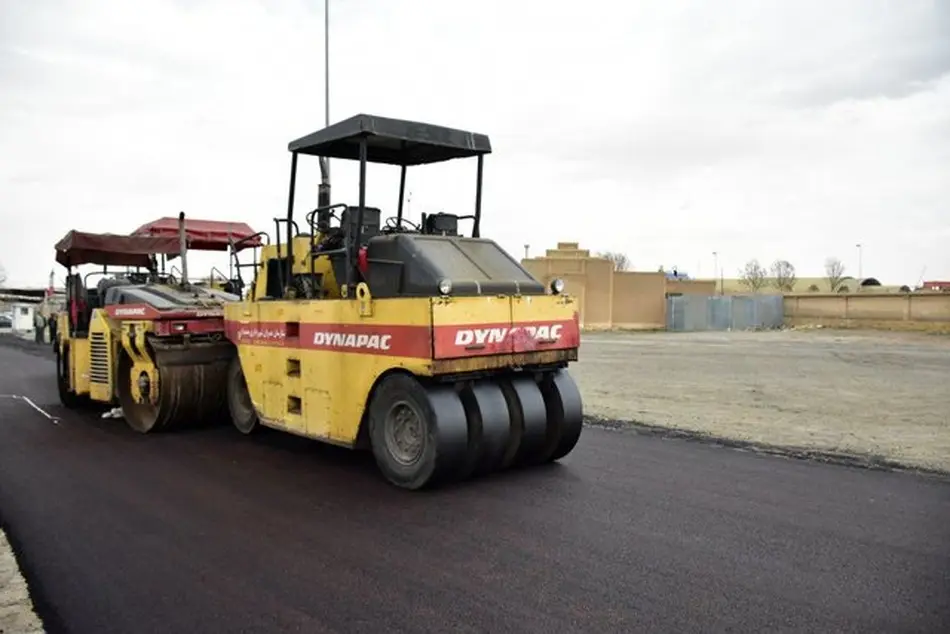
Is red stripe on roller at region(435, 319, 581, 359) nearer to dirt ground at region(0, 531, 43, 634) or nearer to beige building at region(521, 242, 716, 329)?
dirt ground at region(0, 531, 43, 634)

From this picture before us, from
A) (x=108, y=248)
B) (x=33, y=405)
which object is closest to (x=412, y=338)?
(x=108, y=248)

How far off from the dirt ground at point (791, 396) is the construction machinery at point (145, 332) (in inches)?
196

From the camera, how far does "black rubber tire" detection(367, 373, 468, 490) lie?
232 inches

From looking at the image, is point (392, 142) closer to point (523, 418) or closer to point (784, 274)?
point (523, 418)

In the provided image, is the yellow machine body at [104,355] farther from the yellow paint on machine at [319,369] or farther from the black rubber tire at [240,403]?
the yellow paint on machine at [319,369]

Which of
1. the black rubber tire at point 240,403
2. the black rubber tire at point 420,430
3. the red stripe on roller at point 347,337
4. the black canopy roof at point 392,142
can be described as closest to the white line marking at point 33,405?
the black rubber tire at point 240,403

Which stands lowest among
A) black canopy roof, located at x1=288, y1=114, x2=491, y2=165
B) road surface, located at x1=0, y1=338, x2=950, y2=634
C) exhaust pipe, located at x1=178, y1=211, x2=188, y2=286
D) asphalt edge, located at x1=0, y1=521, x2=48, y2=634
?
asphalt edge, located at x1=0, y1=521, x2=48, y2=634

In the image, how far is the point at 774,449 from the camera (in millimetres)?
7730

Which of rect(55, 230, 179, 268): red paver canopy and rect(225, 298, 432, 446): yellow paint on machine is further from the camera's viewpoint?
rect(55, 230, 179, 268): red paver canopy

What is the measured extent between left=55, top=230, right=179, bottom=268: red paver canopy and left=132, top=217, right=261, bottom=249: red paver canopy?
25cm

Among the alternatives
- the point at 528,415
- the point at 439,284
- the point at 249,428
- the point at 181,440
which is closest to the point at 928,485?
the point at 528,415

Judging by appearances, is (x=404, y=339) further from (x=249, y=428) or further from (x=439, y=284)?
(x=249, y=428)

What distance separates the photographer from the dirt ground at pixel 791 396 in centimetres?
852

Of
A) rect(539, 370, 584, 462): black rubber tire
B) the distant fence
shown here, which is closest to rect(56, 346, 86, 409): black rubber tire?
rect(539, 370, 584, 462): black rubber tire
